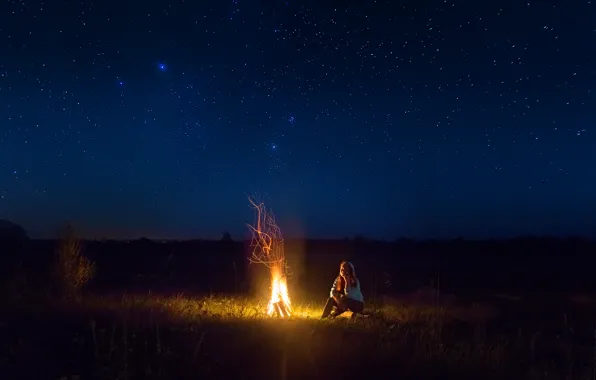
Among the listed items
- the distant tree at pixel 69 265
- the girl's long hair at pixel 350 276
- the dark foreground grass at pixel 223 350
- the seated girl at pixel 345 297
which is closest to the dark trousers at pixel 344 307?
the seated girl at pixel 345 297

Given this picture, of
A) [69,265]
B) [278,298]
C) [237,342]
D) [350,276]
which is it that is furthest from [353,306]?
[69,265]

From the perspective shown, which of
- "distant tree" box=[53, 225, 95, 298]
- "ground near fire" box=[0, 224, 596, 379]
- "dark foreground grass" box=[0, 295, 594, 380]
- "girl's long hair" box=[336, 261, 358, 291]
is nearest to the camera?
"dark foreground grass" box=[0, 295, 594, 380]

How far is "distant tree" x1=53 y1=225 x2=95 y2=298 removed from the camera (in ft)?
55.9

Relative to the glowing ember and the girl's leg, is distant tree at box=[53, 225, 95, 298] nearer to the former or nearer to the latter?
the glowing ember

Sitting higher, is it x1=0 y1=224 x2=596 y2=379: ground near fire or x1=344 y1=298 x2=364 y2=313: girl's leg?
x1=344 y1=298 x2=364 y2=313: girl's leg

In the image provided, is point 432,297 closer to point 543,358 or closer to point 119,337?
point 543,358

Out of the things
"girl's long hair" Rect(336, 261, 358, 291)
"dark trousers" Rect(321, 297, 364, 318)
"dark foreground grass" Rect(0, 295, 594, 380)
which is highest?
"girl's long hair" Rect(336, 261, 358, 291)

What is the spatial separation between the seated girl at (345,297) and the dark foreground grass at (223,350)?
1.37 metres

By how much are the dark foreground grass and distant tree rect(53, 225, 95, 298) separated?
3159 mm

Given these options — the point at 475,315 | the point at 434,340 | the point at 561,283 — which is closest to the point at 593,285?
the point at 561,283

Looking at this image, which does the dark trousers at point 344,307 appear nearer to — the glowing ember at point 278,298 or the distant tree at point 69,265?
the glowing ember at point 278,298

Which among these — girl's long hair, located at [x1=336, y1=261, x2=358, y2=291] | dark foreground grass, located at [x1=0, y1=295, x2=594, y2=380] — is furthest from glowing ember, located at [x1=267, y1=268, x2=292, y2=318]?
dark foreground grass, located at [x1=0, y1=295, x2=594, y2=380]

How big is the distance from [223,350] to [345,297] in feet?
20.2

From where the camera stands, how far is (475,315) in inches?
836
